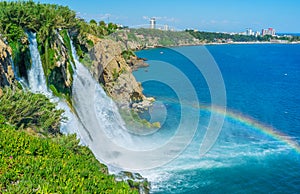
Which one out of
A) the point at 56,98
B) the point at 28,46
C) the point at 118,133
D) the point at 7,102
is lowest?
the point at 118,133

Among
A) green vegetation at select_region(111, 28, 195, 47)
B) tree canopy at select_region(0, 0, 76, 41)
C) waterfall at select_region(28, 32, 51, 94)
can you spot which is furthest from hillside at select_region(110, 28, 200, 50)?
waterfall at select_region(28, 32, 51, 94)

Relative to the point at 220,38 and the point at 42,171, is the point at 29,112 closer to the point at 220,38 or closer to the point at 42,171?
the point at 42,171

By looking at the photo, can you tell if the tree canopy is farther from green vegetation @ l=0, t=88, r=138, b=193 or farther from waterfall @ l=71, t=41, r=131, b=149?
green vegetation @ l=0, t=88, r=138, b=193

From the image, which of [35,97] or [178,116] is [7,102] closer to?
[35,97]

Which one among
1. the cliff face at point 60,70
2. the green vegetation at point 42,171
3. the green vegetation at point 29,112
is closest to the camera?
the green vegetation at point 42,171

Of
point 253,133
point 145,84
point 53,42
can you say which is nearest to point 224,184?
point 253,133

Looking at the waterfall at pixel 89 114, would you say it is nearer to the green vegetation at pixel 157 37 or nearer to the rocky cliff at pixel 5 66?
the rocky cliff at pixel 5 66

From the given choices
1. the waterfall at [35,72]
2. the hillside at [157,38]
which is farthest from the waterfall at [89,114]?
the hillside at [157,38]
